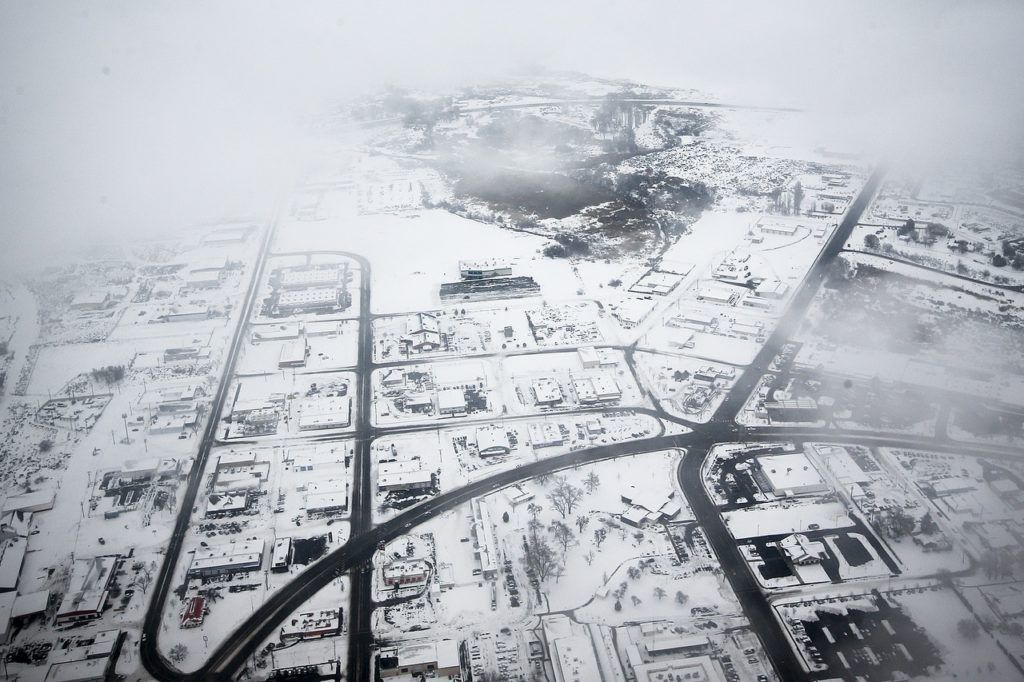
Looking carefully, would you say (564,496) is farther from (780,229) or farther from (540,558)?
(780,229)

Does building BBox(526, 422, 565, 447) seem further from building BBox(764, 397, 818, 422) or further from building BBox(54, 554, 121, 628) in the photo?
building BBox(54, 554, 121, 628)

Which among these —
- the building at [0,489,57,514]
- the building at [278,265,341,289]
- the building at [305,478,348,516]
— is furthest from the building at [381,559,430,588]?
the building at [278,265,341,289]

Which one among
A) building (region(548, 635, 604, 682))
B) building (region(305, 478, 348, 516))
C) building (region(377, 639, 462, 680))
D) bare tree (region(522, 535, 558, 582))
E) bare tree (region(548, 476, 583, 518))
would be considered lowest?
building (region(548, 635, 604, 682))

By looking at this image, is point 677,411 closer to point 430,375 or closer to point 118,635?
point 430,375

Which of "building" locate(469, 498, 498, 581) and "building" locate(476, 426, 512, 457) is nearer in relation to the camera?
"building" locate(469, 498, 498, 581)

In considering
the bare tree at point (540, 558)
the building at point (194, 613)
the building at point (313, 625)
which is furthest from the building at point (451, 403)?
the building at point (194, 613)
